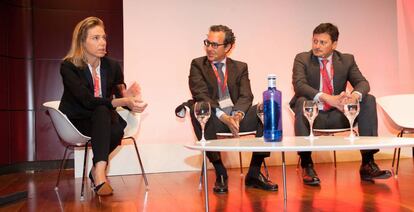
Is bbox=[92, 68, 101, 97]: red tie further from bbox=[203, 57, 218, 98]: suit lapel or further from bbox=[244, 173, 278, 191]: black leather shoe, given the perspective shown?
bbox=[244, 173, 278, 191]: black leather shoe

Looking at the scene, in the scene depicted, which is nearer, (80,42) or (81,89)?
(81,89)

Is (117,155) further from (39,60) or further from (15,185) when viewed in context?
(39,60)

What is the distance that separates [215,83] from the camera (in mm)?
3426

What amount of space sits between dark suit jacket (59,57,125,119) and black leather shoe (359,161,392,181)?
1.93 metres

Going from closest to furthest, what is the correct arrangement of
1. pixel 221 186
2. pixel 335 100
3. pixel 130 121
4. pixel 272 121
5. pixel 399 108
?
pixel 272 121, pixel 221 186, pixel 335 100, pixel 130 121, pixel 399 108

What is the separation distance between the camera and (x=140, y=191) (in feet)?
10.6

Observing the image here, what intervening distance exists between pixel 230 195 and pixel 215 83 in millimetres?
903

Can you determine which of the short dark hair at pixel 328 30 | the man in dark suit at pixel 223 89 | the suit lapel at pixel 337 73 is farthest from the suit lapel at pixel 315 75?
the man in dark suit at pixel 223 89

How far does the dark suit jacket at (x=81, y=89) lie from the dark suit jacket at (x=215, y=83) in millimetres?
617

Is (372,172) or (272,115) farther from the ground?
(272,115)

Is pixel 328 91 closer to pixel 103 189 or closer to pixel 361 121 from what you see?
pixel 361 121

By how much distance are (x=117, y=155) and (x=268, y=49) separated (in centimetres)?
192

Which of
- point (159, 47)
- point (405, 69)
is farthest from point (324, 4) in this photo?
point (159, 47)

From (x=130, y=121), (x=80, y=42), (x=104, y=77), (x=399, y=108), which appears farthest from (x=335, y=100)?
(x=80, y=42)
